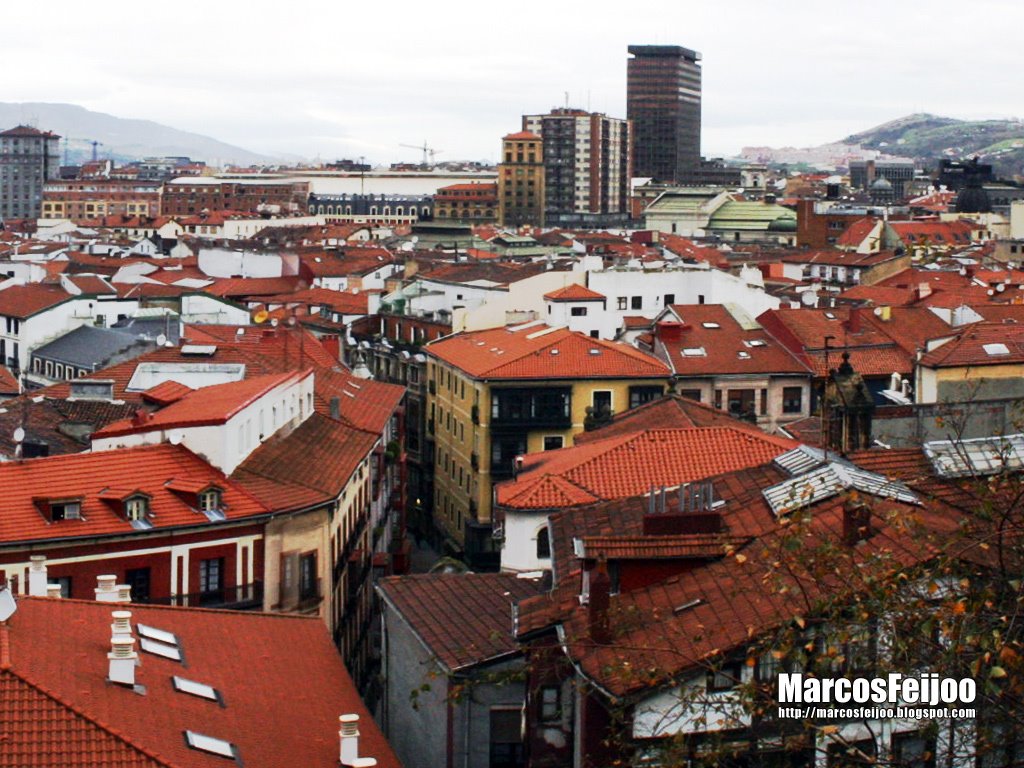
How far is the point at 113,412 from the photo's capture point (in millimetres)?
48719

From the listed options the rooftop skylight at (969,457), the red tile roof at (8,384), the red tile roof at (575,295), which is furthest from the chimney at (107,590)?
the red tile roof at (575,295)

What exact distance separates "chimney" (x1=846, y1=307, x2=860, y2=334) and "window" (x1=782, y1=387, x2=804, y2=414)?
4728 mm

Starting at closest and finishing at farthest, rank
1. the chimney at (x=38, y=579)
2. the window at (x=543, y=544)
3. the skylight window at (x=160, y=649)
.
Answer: the skylight window at (x=160, y=649)
the chimney at (x=38, y=579)
the window at (x=543, y=544)

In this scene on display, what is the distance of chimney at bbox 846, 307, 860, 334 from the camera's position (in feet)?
229

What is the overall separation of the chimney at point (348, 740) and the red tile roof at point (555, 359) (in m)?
38.6

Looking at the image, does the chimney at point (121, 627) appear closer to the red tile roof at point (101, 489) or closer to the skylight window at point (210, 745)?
the skylight window at point (210, 745)

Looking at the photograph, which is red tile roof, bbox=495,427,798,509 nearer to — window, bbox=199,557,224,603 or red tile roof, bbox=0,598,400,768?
window, bbox=199,557,224,603

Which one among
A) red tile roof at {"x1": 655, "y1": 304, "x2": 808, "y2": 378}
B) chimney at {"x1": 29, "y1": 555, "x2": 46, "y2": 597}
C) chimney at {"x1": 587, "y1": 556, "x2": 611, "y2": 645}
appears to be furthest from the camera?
red tile roof at {"x1": 655, "y1": 304, "x2": 808, "y2": 378}

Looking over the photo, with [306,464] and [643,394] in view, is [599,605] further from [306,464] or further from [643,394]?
[643,394]

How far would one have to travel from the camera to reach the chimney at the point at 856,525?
2256 centimetres

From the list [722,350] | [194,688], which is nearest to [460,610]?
[194,688]

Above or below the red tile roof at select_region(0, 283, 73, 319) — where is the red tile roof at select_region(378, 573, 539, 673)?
below

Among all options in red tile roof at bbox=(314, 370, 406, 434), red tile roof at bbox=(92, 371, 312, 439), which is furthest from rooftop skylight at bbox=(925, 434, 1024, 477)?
red tile roof at bbox=(314, 370, 406, 434)

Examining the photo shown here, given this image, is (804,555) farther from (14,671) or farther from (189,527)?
(189,527)
